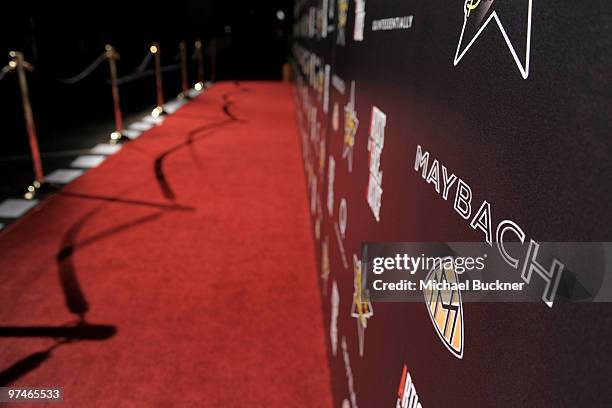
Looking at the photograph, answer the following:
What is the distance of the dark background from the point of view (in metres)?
6.95

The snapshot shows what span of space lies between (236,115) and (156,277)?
5911mm

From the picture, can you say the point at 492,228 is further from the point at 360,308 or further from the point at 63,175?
the point at 63,175

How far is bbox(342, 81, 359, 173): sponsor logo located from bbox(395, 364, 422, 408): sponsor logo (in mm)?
884

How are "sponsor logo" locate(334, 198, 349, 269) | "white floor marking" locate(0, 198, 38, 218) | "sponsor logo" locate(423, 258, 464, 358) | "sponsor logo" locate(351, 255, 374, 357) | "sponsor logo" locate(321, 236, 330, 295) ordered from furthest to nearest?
1. "white floor marking" locate(0, 198, 38, 218)
2. "sponsor logo" locate(321, 236, 330, 295)
3. "sponsor logo" locate(334, 198, 349, 269)
4. "sponsor logo" locate(351, 255, 374, 357)
5. "sponsor logo" locate(423, 258, 464, 358)

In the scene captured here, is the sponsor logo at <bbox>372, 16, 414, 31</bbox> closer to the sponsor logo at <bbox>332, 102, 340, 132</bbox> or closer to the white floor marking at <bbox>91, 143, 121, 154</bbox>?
the sponsor logo at <bbox>332, 102, 340, 132</bbox>

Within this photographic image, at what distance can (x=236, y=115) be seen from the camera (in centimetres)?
836

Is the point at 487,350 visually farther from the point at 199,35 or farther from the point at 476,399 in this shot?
the point at 199,35

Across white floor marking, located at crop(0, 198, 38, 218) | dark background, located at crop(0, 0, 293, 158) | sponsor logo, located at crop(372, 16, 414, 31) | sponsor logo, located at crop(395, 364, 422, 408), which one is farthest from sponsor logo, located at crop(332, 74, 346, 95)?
dark background, located at crop(0, 0, 293, 158)

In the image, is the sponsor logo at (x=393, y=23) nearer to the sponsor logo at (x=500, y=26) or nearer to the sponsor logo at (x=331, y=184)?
the sponsor logo at (x=500, y=26)

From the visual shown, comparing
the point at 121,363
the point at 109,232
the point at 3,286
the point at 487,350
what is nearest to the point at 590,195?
the point at 487,350

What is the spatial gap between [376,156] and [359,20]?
1.88ft

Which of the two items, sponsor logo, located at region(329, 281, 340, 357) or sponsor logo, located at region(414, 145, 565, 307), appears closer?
sponsor logo, located at region(414, 145, 565, 307)

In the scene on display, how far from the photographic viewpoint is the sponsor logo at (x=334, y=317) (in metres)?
1.95

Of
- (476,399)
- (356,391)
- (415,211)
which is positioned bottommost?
(356,391)
